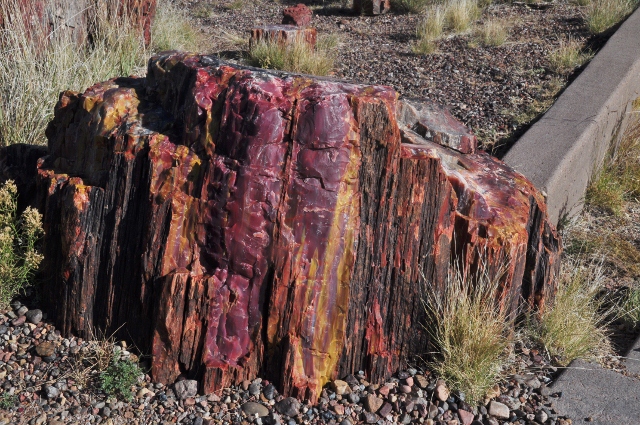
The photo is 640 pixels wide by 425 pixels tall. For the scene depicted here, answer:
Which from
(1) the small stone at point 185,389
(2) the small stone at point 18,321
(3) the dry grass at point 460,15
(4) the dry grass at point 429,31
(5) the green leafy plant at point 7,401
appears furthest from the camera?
(3) the dry grass at point 460,15

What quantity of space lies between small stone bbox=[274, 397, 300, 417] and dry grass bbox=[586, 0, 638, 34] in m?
6.24

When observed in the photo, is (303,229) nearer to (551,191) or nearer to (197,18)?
(551,191)

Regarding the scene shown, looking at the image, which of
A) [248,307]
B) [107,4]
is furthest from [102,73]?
[248,307]

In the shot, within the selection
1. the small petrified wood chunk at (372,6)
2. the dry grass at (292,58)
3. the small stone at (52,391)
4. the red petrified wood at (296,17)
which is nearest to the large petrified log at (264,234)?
the small stone at (52,391)

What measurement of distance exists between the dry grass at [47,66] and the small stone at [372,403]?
296 centimetres

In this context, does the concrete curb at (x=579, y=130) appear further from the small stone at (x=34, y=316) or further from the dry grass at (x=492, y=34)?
the small stone at (x=34, y=316)

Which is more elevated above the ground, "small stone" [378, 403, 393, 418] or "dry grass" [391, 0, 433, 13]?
"dry grass" [391, 0, 433, 13]

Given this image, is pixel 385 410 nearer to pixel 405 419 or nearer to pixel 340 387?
pixel 405 419

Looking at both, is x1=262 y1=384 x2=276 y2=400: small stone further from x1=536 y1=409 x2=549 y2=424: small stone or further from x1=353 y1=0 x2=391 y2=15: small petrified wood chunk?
x1=353 y1=0 x2=391 y2=15: small petrified wood chunk

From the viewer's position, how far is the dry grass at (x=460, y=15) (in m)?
8.23

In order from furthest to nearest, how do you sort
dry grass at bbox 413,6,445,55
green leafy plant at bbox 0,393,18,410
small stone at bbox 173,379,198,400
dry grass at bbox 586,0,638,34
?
1. dry grass at bbox 586,0,638,34
2. dry grass at bbox 413,6,445,55
3. small stone at bbox 173,379,198,400
4. green leafy plant at bbox 0,393,18,410

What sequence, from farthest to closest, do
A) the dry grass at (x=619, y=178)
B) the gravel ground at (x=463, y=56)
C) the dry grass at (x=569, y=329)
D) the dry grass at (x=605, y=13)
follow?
the dry grass at (x=605, y=13) < the gravel ground at (x=463, y=56) < the dry grass at (x=619, y=178) < the dry grass at (x=569, y=329)

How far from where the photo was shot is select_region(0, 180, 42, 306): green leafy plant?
3.50m

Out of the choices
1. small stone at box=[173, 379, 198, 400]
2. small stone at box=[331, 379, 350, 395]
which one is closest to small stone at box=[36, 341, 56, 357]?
small stone at box=[173, 379, 198, 400]
